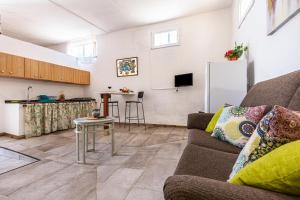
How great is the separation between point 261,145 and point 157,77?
15.4 ft

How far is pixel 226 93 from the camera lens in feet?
8.79

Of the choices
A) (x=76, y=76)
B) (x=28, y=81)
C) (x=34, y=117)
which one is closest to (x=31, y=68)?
(x=28, y=81)

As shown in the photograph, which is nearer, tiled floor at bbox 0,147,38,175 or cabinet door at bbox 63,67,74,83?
tiled floor at bbox 0,147,38,175

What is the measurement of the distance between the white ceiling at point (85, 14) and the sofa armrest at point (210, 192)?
4409 millimetres

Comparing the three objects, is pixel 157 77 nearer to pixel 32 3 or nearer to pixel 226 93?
pixel 226 93

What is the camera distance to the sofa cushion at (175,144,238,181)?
3.07ft

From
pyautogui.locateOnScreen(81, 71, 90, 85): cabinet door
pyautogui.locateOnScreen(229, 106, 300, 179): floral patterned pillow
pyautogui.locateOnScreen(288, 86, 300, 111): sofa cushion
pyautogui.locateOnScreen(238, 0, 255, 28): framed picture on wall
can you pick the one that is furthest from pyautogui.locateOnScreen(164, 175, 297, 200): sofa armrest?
pyautogui.locateOnScreen(81, 71, 90, 85): cabinet door

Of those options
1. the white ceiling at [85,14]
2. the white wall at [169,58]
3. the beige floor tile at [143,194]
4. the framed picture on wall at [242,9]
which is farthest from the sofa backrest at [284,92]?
the white ceiling at [85,14]

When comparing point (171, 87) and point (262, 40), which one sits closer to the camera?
point (262, 40)

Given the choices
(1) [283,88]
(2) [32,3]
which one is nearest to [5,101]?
(2) [32,3]

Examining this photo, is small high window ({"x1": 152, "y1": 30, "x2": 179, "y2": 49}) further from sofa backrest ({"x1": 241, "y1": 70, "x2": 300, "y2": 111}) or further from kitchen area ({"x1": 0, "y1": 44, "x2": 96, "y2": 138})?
sofa backrest ({"x1": 241, "y1": 70, "x2": 300, "y2": 111})

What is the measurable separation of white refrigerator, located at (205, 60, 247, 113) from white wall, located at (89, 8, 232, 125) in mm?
2141

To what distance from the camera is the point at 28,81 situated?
473 centimetres

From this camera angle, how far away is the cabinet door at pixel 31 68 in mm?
4293
